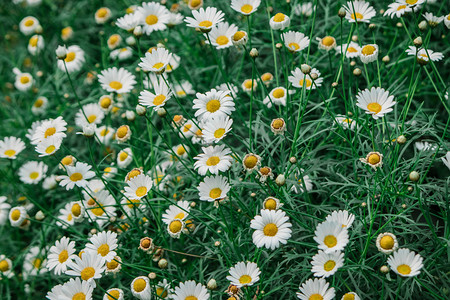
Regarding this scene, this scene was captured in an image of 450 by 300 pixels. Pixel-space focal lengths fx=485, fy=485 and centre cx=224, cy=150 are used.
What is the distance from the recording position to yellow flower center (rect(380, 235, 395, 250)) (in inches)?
76.8

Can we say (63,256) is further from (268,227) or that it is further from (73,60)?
(73,60)

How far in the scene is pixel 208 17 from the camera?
104 inches

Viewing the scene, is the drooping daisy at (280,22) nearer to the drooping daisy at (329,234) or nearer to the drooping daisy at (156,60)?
the drooping daisy at (156,60)

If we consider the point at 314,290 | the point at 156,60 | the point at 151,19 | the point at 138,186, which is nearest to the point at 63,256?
the point at 138,186

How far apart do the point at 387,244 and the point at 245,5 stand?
153 cm

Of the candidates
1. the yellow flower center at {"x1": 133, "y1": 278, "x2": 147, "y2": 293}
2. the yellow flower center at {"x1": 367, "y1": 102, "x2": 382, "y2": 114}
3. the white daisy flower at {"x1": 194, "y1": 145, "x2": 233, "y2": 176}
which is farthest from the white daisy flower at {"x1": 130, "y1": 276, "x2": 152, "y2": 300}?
the yellow flower center at {"x1": 367, "y1": 102, "x2": 382, "y2": 114}

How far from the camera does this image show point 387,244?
1.95m

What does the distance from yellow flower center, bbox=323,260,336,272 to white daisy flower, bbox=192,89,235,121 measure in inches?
33.1

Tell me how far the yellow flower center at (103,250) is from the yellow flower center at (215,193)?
1.94ft

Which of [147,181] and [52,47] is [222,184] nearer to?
[147,181]

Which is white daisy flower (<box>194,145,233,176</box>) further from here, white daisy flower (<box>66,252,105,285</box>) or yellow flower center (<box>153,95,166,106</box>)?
white daisy flower (<box>66,252,105,285</box>)

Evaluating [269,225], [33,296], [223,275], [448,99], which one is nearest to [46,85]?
[33,296]

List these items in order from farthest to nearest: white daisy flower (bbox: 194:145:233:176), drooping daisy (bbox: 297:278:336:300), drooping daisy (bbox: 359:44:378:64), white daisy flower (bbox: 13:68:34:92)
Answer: white daisy flower (bbox: 13:68:34:92)
drooping daisy (bbox: 359:44:378:64)
white daisy flower (bbox: 194:145:233:176)
drooping daisy (bbox: 297:278:336:300)

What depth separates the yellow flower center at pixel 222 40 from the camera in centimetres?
282
